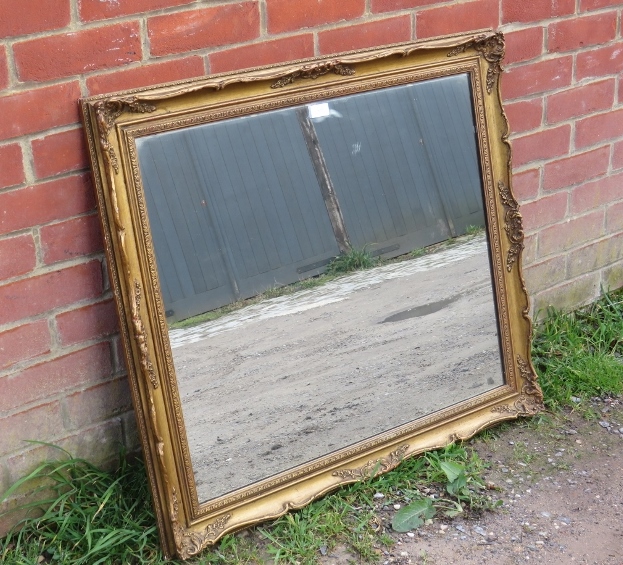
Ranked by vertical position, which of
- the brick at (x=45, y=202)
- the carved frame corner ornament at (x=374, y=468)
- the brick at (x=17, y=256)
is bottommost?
the carved frame corner ornament at (x=374, y=468)

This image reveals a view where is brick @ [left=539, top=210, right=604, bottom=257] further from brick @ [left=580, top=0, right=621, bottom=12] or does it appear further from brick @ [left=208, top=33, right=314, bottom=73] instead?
brick @ [left=208, top=33, right=314, bottom=73]

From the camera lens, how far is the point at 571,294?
3.28 m

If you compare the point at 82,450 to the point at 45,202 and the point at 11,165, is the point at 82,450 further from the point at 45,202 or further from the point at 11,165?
the point at 11,165

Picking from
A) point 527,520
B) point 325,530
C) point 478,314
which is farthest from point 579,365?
point 325,530

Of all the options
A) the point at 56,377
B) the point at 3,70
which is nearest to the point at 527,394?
the point at 56,377

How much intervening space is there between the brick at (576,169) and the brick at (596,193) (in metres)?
0.04

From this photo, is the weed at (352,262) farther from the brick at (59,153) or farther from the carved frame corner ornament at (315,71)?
the brick at (59,153)

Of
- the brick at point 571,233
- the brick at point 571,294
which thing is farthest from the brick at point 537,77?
the brick at point 571,294

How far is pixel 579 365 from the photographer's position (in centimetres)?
299

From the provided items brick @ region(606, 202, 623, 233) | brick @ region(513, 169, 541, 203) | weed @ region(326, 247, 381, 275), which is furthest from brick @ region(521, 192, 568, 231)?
weed @ region(326, 247, 381, 275)

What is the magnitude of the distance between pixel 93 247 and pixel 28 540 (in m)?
0.80

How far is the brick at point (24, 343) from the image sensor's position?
2.11m

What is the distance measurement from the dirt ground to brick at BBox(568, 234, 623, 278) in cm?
65

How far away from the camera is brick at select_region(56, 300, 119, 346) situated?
2186 millimetres
